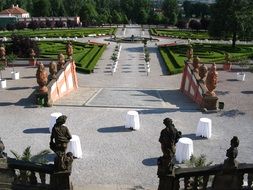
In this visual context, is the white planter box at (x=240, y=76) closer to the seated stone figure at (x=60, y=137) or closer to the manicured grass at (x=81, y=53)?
the manicured grass at (x=81, y=53)

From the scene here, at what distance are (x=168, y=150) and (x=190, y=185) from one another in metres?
1.73

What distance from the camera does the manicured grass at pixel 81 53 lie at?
39.4m

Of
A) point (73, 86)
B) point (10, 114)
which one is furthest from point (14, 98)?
point (73, 86)

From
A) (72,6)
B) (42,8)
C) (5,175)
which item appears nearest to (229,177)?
(5,175)

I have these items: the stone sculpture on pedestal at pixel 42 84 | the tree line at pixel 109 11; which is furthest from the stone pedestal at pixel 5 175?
the tree line at pixel 109 11

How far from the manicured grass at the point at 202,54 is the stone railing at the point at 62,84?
10.7 m

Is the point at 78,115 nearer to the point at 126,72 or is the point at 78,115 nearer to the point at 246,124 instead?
the point at 246,124

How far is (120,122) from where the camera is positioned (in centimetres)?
2073

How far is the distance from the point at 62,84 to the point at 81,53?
20.5m

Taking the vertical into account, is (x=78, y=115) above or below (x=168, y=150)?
below

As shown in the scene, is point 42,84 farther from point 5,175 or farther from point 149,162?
point 5,175

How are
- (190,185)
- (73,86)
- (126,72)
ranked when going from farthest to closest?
(126,72)
(73,86)
(190,185)

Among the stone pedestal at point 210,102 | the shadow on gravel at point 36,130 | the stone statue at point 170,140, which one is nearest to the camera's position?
the stone statue at point 170,140

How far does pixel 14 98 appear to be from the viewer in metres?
25.6
